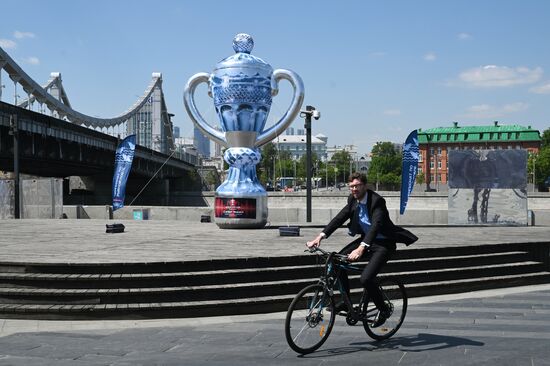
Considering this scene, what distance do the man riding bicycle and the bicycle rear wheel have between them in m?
0.09

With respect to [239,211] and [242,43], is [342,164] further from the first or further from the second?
[239,211]

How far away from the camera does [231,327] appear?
26.3 feet

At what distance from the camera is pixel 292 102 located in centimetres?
1852

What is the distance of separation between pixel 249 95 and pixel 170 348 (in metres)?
11.4

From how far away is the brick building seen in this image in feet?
423

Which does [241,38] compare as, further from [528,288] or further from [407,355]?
[407,355]

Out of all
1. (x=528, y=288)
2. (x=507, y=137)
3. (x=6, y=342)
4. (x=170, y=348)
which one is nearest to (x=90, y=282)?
(x=6, y=342)

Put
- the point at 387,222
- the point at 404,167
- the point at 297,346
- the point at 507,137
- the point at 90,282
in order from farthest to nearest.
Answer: the point at 507,137 < the point at 404,167 < the point at 90,282 < the point at 387,222 < the point at 297,346

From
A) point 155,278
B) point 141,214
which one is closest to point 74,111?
point 141,214

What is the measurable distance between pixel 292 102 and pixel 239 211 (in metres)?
3.61

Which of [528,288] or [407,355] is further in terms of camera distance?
[528,288]

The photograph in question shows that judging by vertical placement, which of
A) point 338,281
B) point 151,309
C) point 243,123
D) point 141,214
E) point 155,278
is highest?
point 243,123

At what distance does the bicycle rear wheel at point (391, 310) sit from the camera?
23.5 ft

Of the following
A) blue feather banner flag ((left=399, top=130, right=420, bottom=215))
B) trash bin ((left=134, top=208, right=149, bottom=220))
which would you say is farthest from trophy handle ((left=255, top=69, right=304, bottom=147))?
trash bin ((left=134, top=208, right=149, bottom=220))
